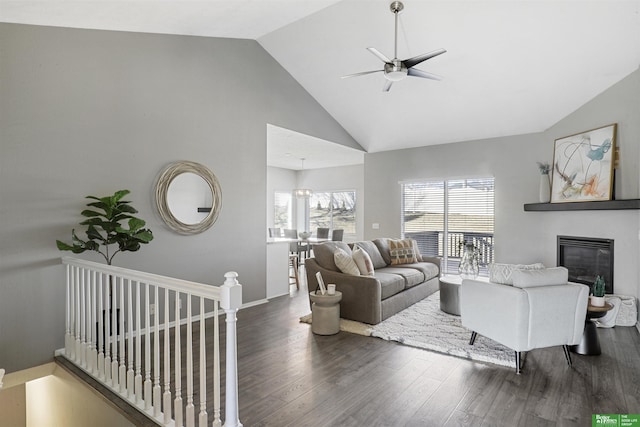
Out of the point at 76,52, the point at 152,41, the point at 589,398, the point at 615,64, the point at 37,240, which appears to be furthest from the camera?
the point at 615,64

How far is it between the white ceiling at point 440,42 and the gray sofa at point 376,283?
2569 millimetres

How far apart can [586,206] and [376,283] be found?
3157 mm

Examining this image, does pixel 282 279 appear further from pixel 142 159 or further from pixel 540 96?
pixel 540 96

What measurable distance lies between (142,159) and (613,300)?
572cm

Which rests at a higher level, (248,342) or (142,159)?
(142,159)

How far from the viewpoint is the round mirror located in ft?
13.1

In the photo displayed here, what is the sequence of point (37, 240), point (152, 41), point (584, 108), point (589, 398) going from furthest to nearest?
point (584, 108), point (152, 41), point (37, 240), point (589, 398)

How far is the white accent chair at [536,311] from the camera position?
9.44 ft

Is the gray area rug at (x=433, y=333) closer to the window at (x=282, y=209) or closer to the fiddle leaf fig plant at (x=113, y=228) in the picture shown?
the fiddle leaf fig plant at (x=113, y=228)

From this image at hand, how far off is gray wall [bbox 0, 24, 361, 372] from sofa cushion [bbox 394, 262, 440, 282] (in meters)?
2.31

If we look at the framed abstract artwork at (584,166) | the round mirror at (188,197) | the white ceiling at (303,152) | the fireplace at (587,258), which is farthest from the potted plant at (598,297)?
the white ceiling at (303,152)

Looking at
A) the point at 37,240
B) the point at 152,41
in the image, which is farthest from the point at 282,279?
the point at 152,41

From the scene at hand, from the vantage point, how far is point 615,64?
13.7ft

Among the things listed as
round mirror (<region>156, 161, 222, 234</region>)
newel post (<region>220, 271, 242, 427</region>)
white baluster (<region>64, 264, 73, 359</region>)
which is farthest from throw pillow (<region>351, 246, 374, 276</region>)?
white baluster (<region>64, 264, 73, 359</region>)
